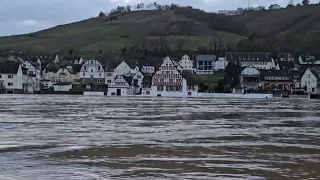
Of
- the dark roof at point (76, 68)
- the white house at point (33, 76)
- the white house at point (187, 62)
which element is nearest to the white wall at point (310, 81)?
the white house at point (187, 62)

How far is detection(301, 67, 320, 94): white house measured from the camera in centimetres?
12512

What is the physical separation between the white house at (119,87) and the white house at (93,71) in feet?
52.4

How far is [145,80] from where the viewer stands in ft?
435

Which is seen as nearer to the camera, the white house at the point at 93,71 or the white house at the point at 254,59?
the white house at the point at 93,71

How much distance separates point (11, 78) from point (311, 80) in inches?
2765

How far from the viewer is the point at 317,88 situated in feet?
410

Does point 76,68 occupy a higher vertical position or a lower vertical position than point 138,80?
higher

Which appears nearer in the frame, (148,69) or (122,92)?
(122,92)

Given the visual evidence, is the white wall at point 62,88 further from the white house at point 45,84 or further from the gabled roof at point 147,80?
the gabled roof at point 147,80

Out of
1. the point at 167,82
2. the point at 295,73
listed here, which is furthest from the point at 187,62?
the point at 295,73

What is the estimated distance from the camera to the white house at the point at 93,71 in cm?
14425

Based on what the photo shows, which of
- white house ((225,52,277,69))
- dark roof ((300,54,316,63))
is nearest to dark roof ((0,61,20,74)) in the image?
white house ((225,52,277,69))

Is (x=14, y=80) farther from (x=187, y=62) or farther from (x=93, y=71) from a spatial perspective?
(x=187, y=62)

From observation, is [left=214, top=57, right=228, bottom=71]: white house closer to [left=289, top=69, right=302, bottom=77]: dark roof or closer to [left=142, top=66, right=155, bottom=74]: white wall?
[left=142, top=66, right=155, bottom=74]: white wall
